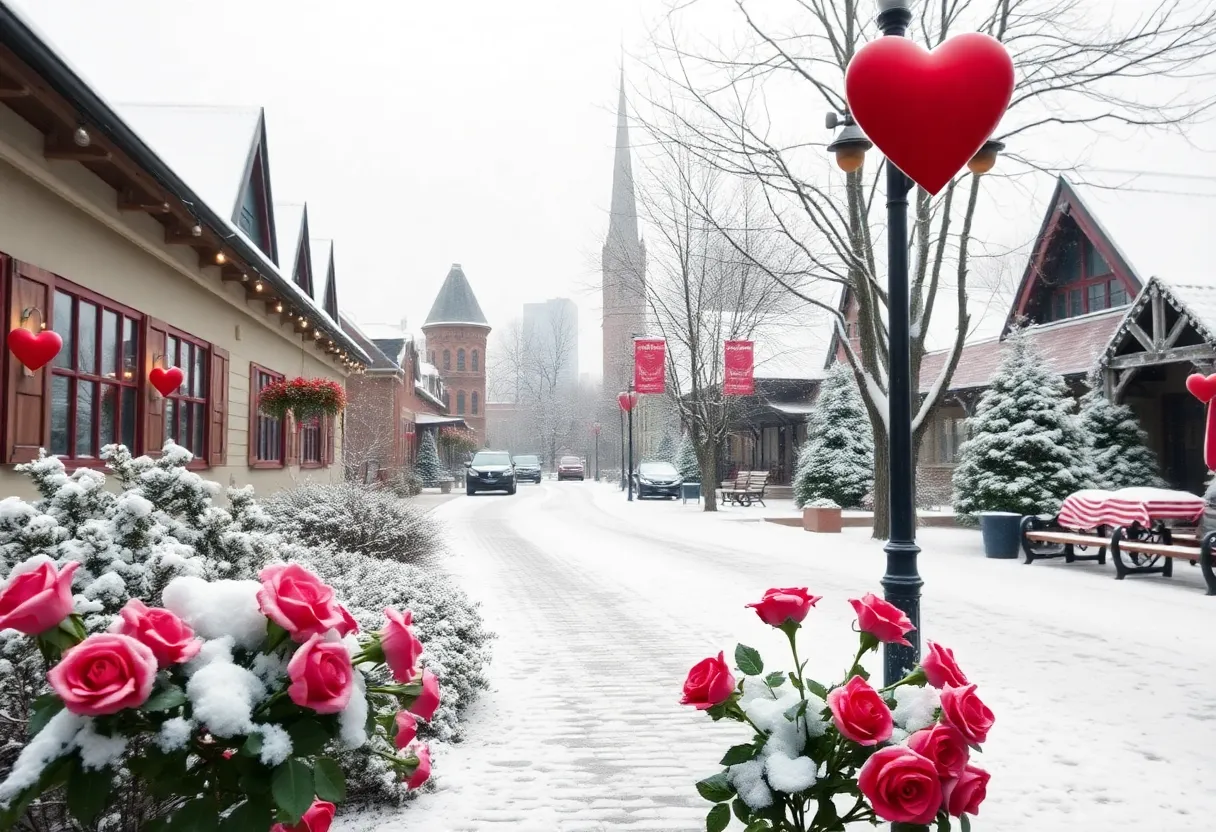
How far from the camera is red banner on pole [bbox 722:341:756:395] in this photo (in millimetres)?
21891

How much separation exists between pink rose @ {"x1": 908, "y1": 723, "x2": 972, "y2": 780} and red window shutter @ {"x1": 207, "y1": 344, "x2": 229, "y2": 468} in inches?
423

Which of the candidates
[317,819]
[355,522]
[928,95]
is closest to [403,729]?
[317,819]

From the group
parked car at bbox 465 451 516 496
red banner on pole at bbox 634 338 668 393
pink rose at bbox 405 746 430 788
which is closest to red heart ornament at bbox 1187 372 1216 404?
pink rose at bbox 405 746 430 788

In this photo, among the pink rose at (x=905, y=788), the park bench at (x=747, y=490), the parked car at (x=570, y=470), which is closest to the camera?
the pink rose at (x=905, y=788)

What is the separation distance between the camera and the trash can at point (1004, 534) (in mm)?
13680

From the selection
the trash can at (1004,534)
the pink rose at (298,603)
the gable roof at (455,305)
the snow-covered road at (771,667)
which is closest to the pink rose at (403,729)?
the pink rose at (298,603)

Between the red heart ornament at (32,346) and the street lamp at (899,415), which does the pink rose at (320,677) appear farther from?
the red heart ornament at (32,346)

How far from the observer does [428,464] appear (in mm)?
40344

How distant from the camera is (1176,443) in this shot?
772 inches

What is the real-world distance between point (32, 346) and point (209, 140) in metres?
9.14

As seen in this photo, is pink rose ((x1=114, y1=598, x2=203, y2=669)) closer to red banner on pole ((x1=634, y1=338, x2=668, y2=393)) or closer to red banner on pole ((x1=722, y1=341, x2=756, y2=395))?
red banner on pole ((x1=722, y1=341, x2=756, y2=395))

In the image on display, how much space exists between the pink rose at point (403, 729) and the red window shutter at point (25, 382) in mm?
5193

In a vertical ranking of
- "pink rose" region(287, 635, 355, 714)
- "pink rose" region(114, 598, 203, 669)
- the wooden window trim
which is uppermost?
the wooden window trim

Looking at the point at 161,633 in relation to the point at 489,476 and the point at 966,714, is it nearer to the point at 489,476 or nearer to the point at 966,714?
the point at 966,714
